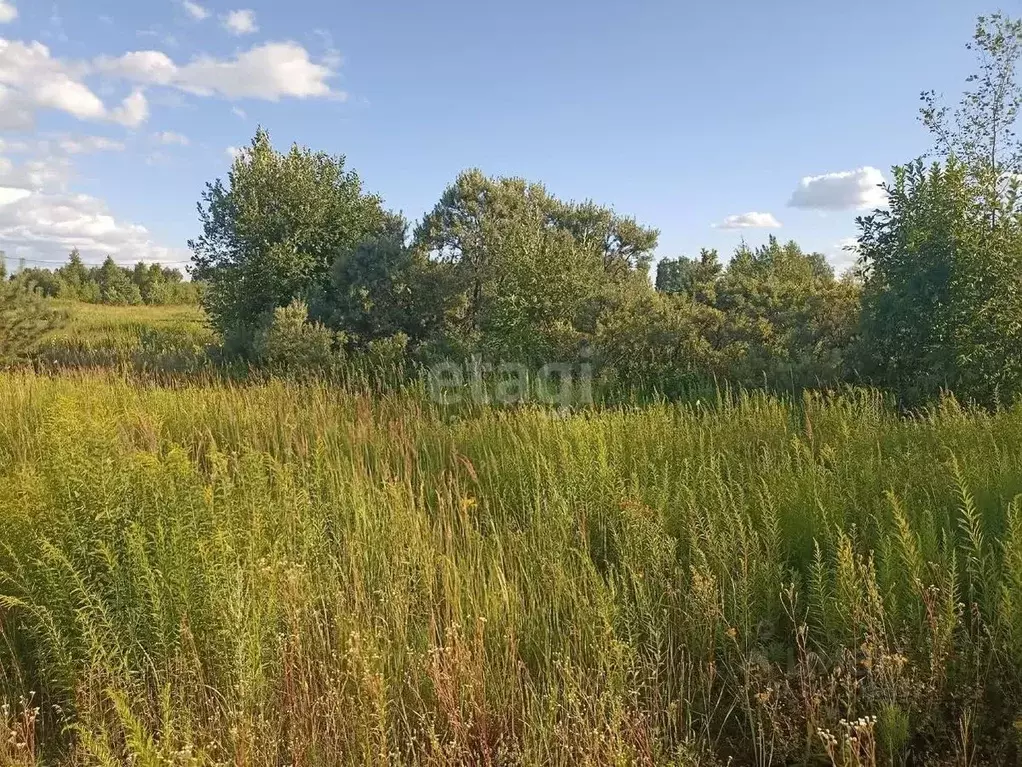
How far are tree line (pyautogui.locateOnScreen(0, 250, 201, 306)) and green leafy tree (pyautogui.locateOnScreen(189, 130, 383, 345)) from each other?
25533 millimetres

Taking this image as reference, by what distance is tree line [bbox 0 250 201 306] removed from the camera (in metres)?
41.0

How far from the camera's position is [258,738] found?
2.01 m

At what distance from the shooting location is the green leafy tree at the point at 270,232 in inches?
515

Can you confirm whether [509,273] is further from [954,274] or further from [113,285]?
[113,285]

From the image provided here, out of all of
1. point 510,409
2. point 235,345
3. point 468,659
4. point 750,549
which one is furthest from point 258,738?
point 235,345

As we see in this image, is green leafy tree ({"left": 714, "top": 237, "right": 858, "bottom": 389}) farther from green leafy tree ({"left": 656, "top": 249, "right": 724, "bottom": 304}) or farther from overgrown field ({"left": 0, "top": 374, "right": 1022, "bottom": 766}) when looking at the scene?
overgrown field ({"left": 0, "top": 374, "right": 1022, "bottom": 766})

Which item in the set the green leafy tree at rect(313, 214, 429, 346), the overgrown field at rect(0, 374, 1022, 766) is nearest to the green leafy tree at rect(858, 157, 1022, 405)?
the overgrown field at rect(0, 374, 1022, 766)

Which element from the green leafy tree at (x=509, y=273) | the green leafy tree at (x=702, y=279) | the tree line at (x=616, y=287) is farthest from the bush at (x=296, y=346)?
the green leafy tree at (x=702, y=279)

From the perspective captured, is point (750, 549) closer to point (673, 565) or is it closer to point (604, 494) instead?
point (673, 565)

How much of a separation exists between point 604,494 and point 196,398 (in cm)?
521

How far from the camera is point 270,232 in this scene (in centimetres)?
1327

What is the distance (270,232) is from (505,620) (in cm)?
1253

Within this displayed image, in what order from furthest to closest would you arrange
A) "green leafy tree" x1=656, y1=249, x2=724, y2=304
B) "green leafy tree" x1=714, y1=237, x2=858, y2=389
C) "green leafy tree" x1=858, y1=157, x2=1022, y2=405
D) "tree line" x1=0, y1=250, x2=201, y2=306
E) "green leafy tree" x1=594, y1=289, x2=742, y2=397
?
"tree line" x1=0, y1=250, x2=201, y2=306 → "green leafy tree" x1=656, y1=249, x2=724, y2=304 → "green leafy tree" x1=594, y1=289, x2=742, y2=397 → "green leafy tree" x1=714, y1=237, x2=858, y2=389 → "green leafy tree" x1=858, y1=157, x2=1022, y2=405

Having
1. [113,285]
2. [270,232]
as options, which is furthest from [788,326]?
[113,285]
